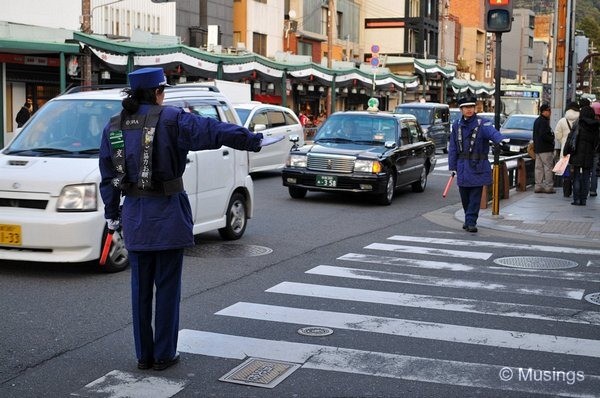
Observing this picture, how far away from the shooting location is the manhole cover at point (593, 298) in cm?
805

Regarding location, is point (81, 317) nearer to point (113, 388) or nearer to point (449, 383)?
point (113, 388)

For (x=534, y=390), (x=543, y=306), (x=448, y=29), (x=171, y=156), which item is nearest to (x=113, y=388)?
(x=171, y=156)

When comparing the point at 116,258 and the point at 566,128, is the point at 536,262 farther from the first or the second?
the point at 566,128

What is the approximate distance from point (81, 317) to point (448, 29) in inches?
3277

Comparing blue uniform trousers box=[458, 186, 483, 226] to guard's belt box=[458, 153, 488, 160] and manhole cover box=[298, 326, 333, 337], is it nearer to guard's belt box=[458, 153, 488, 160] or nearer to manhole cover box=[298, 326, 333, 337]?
guard's belt box=[458, 153, 488, 160]

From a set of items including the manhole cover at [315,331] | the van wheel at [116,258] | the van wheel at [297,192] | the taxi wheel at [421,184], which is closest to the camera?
the manhole cover at [315,331]

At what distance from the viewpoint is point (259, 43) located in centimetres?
4966

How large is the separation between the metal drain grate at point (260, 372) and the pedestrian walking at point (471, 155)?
7.30 meters

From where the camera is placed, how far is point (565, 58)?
66.6 feet

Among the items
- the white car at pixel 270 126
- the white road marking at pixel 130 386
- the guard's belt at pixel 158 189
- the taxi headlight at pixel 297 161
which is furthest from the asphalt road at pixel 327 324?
the white car at pixel 270 126

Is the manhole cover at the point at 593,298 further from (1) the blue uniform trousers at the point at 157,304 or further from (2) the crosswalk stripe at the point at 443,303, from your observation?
(1) the blue uniform trousers at the point at 157,304

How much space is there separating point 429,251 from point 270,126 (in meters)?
11.0

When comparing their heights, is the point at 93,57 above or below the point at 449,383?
above

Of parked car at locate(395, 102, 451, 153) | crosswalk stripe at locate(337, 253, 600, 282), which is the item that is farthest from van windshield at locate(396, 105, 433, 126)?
crosswalk stripe at locate(337, 253, 600, 282)
